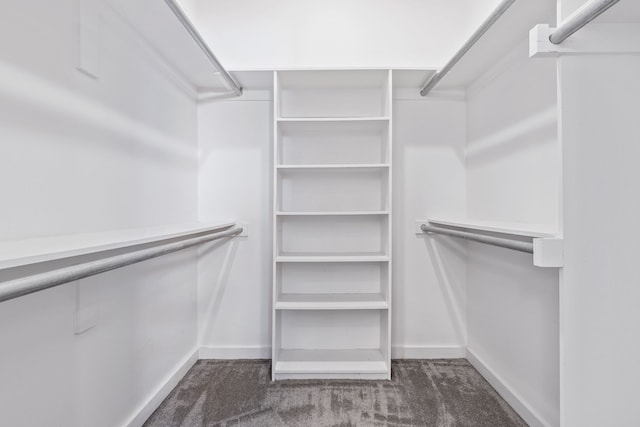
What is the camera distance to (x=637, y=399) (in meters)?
0.96

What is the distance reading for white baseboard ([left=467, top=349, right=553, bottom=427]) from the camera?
1.48m

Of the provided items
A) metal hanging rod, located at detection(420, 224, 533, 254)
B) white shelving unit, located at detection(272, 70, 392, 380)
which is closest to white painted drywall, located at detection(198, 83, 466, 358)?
white shelving unit, located at detection(272, 70, 392, 380)

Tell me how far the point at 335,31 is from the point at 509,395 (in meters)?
2.37

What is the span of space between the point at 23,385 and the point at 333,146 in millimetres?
1837

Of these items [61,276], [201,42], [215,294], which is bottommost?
[215,294]

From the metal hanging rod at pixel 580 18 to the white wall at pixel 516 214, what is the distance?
485mm

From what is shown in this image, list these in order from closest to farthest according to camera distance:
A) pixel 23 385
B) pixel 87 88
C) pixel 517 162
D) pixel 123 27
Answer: pixel 23 385, pixel 87 88, pixel 123 27, pixel 517 162

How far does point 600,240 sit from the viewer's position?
99cm

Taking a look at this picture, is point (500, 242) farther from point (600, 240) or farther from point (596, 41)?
point (596, 41)

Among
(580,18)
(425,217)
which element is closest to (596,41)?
(580,18)

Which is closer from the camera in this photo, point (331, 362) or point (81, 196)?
point (81, 196)

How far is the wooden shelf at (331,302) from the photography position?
6.25 ft

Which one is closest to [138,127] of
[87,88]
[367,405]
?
[87,88]

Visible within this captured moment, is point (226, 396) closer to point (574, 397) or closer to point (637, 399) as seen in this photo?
point (574, 397)
